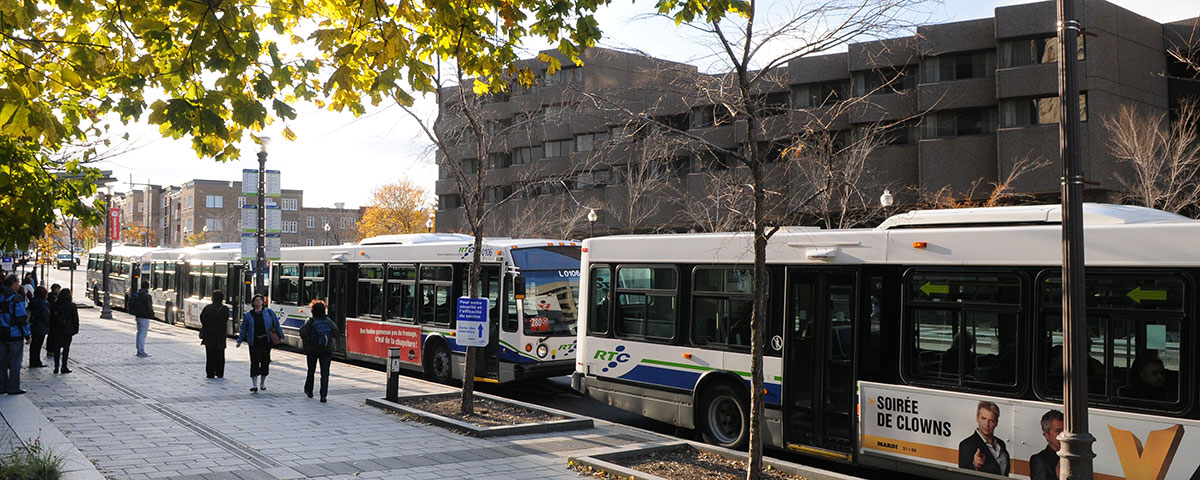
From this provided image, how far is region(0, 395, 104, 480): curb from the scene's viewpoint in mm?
8352

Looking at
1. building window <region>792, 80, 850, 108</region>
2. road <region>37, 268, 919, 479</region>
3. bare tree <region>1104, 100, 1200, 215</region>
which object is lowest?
road <region>37, 268, 919, 479</region>

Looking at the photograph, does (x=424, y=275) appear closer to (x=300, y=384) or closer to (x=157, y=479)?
(x=300, y=384)

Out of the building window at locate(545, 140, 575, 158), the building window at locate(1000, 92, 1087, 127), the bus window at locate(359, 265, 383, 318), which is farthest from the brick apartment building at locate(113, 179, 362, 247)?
the bus window at locate(359, 265, 383, 318)

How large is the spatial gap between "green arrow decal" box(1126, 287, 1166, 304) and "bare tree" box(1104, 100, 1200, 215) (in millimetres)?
27535

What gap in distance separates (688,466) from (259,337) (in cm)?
854

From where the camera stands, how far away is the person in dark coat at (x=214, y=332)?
52.7 ft

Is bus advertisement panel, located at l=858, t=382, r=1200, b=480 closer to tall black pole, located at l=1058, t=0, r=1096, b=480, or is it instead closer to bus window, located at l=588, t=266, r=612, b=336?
tall black pole, located at l=1058, t=0, r=1096, b=480

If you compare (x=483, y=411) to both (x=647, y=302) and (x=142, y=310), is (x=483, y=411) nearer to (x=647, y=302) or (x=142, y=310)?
(x=647, y=302)

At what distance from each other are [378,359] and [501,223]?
1653 inches

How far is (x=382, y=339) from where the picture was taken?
61.2 ft

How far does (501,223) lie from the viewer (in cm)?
6062

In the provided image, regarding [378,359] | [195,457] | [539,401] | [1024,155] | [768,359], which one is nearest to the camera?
[195,457]

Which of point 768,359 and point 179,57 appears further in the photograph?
point 768,359

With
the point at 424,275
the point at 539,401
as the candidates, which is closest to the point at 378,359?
the point at 424,275
